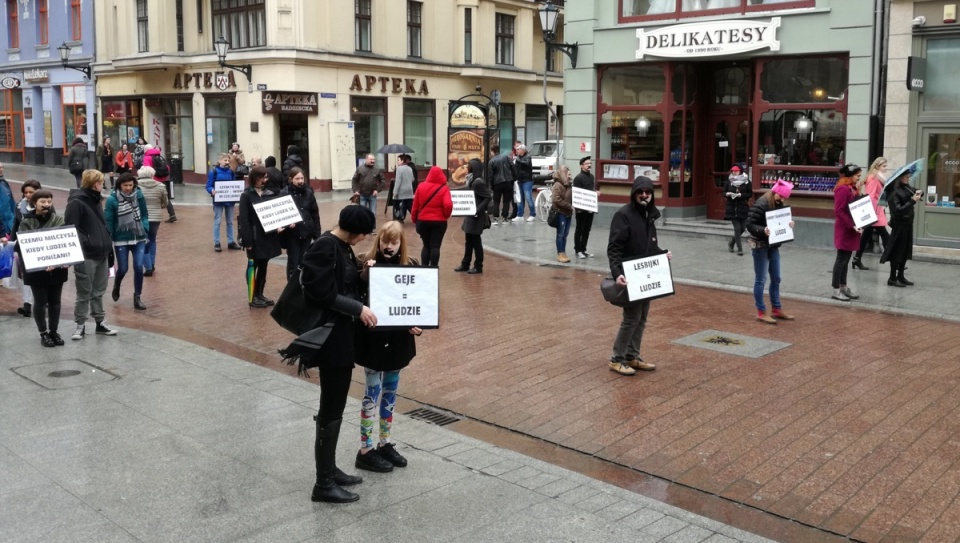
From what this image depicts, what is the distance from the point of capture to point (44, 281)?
9664 mm

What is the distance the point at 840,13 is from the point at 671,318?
Result: 9048 mm

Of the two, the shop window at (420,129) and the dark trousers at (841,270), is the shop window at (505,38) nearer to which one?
the shop window at (420,129)

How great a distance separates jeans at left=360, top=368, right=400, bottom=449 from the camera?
19.9 feet

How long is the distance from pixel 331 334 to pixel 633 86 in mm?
16115

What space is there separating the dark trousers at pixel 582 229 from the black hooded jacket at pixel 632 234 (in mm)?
7116

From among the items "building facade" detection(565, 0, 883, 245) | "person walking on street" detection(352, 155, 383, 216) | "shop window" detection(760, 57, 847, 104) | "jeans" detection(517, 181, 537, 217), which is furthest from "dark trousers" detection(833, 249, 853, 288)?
"jeans" detection(517, 181, 537, 217)

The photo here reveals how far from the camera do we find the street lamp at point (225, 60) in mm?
30297

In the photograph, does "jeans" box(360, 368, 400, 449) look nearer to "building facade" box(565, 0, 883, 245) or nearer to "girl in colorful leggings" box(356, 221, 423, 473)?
"girl in colorful leggings" box(356, 221, 423, 473)

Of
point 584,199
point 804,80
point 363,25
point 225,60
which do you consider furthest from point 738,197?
point 363,25

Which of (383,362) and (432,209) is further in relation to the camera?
(432,209)

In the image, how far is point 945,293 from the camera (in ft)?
42.4

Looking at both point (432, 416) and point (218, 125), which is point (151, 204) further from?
point (218, 125)

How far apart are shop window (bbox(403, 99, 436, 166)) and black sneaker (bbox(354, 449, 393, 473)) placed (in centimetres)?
3026

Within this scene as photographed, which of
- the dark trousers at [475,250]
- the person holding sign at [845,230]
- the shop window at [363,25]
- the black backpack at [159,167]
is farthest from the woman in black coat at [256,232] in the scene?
the shop window at [363,25]
